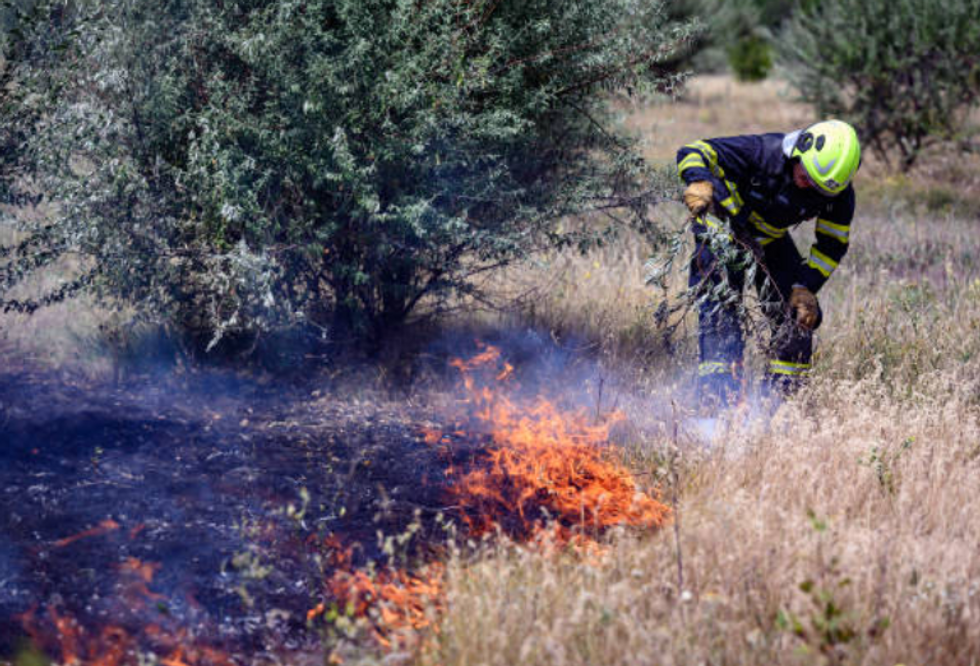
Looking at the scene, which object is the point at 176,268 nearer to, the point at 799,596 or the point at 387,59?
the point at 387,59

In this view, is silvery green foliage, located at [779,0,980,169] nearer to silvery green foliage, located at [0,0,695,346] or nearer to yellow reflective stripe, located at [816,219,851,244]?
silvery green foliage, located at [0,0,695,346]

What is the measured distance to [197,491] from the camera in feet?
15.5

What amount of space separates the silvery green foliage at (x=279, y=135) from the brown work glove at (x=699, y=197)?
1138 mm

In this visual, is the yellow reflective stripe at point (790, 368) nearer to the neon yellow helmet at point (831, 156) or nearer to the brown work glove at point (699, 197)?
the neon yellow helmet at point (831, 156)

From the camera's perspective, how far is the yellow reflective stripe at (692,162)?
5359mm

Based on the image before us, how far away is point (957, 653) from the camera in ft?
11.2

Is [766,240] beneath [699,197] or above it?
beneath

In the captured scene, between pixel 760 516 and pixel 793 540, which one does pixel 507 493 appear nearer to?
pixel 760 516

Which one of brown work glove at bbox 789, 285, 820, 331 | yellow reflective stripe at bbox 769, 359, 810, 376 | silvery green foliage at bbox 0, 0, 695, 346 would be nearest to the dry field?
yellow reflective stripe at bbox 769, 359, 810, 376

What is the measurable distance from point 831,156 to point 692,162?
77 cm

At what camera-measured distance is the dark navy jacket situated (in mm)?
5512

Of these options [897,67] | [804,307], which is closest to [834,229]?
[804,307]

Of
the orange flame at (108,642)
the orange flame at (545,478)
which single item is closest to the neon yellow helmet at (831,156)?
the orange flame at (545,478)

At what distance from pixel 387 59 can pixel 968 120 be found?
14.6m
